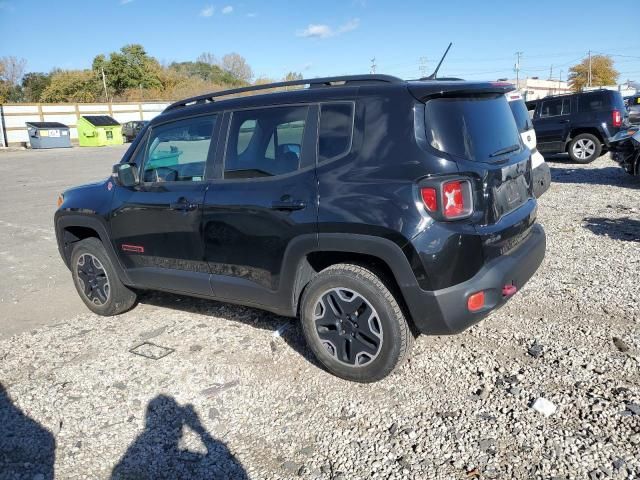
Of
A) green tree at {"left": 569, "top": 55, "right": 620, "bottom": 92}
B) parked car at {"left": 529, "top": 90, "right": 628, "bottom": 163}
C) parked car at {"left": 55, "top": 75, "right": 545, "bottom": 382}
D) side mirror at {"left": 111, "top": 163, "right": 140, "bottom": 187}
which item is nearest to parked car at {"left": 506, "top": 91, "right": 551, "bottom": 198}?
parked car at {"left": 55, "top": 75, "right": 545, "bottom": 382}

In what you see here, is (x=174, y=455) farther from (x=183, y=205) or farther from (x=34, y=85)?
(x=34, y=85)

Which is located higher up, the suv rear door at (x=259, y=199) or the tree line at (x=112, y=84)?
the tree line at (x=112, y=84)

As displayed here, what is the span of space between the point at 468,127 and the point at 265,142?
4.58ft

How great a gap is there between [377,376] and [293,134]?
5.57 ft

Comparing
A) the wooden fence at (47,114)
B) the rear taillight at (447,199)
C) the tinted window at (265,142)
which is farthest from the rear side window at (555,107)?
the wooden fence at (47,114)

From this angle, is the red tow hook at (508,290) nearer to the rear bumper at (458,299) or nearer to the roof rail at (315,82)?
the rear bumper at (458,299)

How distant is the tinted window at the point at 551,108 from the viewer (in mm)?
13930

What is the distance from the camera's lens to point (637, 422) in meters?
2.88

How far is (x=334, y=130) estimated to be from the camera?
339 cm

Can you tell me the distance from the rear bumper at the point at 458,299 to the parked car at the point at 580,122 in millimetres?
11657

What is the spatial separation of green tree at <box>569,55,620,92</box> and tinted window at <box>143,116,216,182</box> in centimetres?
9543

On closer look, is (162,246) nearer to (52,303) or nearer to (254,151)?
(254,151)

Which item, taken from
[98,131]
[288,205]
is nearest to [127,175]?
[288,205]

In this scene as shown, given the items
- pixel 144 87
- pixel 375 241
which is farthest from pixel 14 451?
pixel 144 87
